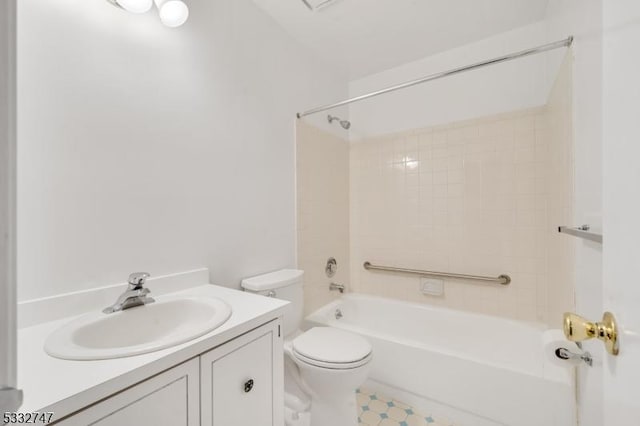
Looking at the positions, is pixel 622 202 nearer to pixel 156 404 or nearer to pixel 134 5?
pixel 156 404

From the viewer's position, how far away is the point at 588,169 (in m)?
0.95

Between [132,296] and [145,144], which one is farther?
[145,144]

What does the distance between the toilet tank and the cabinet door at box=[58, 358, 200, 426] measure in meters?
0.70

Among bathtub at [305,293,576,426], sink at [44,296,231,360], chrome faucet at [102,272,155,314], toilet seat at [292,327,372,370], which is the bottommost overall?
bathtub at [305,293,576,426]

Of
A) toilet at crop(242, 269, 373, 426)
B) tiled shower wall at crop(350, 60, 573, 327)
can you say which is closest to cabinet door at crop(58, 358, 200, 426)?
toilet at crop(242, 269, 373, 426)

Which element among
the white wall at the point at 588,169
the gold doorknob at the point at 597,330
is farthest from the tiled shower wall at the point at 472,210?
the gold doorknob at the point at 597,330

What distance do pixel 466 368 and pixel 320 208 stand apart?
1.38 metres

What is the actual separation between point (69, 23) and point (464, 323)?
2.64m

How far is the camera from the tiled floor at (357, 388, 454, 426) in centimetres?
146
